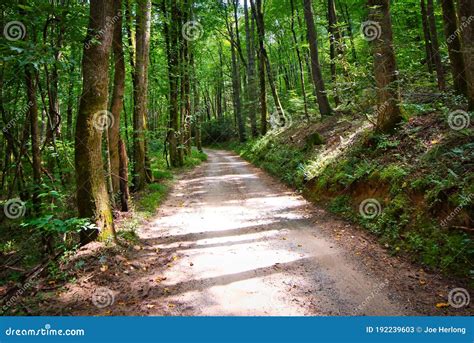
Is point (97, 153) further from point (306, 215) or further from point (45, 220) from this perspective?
point (306, 215)

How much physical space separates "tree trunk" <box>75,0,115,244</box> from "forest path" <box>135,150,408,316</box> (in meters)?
1.38

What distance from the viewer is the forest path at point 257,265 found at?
14.4ft

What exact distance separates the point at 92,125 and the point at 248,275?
12.1ft

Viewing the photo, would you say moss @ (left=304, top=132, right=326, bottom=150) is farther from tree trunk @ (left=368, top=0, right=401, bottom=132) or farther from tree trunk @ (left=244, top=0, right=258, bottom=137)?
tree trunk @ (left=244, top=0, right=258, bottom=137)

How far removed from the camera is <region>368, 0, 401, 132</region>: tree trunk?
28.5 feet

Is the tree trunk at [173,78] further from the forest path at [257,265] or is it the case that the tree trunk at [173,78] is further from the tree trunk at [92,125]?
the tree trunk at [92,125]

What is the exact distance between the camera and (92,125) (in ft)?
19.0

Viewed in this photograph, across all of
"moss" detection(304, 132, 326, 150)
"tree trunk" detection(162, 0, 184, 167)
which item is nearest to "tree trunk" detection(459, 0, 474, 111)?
"moss" detection(304, 132, 326, 150)

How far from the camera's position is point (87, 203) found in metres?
5.82

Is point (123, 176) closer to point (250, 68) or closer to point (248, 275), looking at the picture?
point (248, 275)

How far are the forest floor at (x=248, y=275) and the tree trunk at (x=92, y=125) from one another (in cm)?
62

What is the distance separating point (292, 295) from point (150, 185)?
27.8ft

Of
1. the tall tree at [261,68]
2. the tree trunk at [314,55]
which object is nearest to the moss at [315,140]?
the tree trunk at [314,55]

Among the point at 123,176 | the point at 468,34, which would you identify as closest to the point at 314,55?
Result: the point at 468,34
